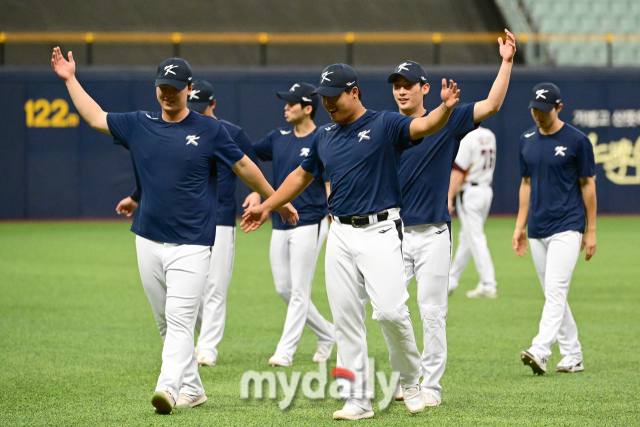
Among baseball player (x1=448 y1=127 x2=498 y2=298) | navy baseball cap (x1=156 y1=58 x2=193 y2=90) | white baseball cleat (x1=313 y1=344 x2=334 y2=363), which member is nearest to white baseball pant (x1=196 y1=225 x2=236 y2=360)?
white baseball cleat (x1=313 y1=344 x2=334 y2=363)

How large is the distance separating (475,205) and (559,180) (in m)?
4.62

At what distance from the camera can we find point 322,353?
304 inches

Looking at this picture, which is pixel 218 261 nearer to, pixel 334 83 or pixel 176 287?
pixel 176 287

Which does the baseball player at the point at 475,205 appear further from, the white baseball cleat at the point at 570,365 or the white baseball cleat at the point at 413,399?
the white baseball cleat at the point at 413,399

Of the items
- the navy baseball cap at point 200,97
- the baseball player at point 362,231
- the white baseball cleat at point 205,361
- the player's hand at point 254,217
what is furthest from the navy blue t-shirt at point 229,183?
the baseball player at point 362,231

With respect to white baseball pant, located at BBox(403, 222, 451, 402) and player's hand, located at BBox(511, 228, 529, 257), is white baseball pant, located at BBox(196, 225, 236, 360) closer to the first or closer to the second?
white baseball pant, located at BBox(403, 222, 451, 402)

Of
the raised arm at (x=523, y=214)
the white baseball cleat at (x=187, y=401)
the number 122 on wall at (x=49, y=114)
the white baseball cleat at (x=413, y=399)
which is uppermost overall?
the number 122 on wall at (x=49, y=114)

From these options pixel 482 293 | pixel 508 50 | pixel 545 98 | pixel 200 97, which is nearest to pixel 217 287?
pixel 200 97

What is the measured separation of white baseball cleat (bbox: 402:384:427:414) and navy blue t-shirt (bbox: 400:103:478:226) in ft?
3.83

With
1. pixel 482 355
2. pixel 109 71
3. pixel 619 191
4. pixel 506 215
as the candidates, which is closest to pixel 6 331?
pixel 482 355

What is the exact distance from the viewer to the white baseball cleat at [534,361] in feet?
22.5

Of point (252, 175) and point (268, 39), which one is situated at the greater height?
point (268, 39)

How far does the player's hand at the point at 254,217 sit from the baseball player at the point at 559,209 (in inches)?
104

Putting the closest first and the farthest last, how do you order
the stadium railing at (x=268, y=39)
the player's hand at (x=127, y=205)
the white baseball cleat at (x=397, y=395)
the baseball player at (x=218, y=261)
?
1. the white baseball cleat at (x=397, y=395)
2. the player's hand at (x=127, y=205)
3. the baseball player at (x=218, y=261)
4. the stadium railing at (x=268, y=39)
